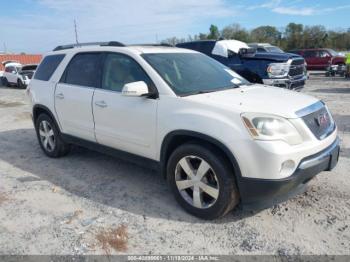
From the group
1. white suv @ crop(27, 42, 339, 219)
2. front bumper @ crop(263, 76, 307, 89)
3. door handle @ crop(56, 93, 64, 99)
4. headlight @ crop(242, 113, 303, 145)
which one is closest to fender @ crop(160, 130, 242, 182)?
white suv @ crop(27, 42, 339, 219)

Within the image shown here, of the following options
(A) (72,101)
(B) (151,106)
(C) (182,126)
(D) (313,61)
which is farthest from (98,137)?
(D) (313,61)

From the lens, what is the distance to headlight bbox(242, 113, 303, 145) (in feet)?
9.95

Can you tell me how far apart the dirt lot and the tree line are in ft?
126

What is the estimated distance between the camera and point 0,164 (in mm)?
5645

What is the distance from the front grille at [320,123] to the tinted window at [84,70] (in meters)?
2.69

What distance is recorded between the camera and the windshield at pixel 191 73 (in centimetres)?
384

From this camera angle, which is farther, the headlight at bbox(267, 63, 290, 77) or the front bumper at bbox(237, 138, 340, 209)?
the headlight at bbox(267, 63, 290, 77)

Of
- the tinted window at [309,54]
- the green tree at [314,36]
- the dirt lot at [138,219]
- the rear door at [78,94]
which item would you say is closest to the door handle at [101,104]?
the rear door at [78,94]

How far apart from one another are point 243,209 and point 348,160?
239cm

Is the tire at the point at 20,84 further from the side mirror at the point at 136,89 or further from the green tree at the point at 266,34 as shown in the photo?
the green tree at the point at 266,34

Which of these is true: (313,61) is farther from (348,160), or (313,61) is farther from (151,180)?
(151,180)

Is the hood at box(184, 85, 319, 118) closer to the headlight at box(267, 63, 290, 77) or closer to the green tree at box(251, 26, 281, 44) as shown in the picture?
the headlight at box(267, 63, 290, 77)

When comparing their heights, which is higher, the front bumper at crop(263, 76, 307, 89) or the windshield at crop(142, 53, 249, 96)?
the windshield at crop(142, 53, 249, 96)

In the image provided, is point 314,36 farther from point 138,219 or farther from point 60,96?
point 138,219
